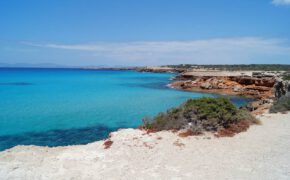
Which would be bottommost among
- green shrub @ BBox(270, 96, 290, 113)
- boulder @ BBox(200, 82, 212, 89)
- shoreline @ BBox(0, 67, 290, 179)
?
boulder @ BBox(200, 82, 212, 89)

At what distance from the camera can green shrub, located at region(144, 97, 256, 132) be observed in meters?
12.9

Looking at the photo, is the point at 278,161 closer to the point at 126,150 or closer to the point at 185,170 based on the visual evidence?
the point at 185,170

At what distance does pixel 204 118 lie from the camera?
13.3m

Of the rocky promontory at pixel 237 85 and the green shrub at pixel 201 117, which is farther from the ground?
the green shrub at pixel 201 117

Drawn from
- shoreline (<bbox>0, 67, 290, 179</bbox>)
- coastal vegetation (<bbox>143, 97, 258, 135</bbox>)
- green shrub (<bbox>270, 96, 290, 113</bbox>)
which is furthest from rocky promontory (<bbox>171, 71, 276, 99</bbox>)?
shoreline (<bbox>0, 67, 290, 179</bbox>)

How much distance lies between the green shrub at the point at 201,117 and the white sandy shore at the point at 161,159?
812 mm

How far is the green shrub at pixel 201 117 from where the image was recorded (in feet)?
42.4

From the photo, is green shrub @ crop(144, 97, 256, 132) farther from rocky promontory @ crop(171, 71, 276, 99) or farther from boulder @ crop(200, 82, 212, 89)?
boulder @ crop(200, 82, 212, 89)

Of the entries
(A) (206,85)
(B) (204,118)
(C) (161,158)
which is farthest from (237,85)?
(C) (161,158)

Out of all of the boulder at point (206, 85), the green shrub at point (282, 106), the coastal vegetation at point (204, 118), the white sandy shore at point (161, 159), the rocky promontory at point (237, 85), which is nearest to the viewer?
the white sandy shore at point (161, 159)

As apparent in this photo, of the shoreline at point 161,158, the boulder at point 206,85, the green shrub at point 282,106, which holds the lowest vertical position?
the boulder at point 206,85

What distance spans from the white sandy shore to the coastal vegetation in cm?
70

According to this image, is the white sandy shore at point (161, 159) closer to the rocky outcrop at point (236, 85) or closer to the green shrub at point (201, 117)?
the green shrub at point (201, 117)

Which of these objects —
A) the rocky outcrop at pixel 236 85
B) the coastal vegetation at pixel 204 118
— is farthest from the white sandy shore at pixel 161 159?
the rocky outcrop at pixel 236 85
